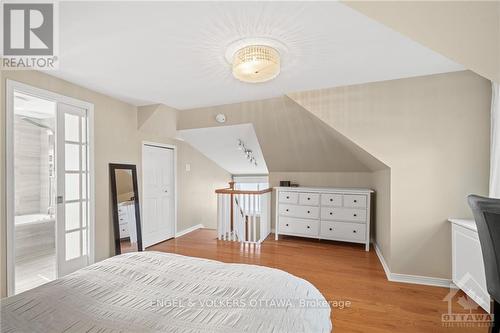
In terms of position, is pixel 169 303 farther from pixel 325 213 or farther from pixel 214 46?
pixel 325 213

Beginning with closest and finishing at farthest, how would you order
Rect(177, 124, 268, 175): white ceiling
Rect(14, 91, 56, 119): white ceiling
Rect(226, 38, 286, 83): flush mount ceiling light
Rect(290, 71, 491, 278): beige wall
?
Rect(226, 38, 286, 83): flush mount ceiling light, Rect(290, 71, 491, 278): beige wall, Rect(14, 91, 56, 119): white ceiling, Rect(177, 124, 268, 175): white ceiling

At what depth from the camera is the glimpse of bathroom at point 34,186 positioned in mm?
3217

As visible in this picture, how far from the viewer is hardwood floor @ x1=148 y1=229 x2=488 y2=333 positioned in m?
1.86

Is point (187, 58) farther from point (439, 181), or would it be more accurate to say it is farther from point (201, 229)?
point (201, 229)

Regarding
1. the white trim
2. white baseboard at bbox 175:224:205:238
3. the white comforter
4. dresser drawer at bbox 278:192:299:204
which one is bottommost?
white baseboard at bbox 175:224:205:238

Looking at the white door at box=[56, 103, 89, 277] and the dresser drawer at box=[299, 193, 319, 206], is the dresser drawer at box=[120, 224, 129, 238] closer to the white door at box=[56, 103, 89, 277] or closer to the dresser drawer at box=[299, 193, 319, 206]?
the white door at box=[56, 103, 89, 277]

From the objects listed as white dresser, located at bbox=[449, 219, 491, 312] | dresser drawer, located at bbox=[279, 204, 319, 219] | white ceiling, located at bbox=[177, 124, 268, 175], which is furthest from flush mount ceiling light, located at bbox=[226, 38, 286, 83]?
dresser drawer, located at bbox=[279, 204, 319, 219]

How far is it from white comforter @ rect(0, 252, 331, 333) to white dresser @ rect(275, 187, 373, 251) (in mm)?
2719

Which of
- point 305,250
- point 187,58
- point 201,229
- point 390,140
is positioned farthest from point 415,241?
point 201,229

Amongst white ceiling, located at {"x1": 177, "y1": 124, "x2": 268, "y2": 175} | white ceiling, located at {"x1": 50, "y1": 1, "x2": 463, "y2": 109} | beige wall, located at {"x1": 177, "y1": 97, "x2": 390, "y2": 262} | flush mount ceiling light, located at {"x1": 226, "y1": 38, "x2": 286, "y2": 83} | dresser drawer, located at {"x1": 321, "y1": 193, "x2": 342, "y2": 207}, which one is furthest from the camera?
white ceiling, located at {"x1": 177, "y1": 124, "x2": 268, "y2": 175}

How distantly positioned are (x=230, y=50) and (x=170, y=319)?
1.82 m

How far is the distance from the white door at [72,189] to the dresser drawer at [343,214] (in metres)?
3.51

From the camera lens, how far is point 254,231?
4.02 meters

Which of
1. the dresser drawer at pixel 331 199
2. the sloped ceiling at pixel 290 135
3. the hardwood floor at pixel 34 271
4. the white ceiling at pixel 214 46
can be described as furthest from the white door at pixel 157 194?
the dresser drawer at pixel 331 199
